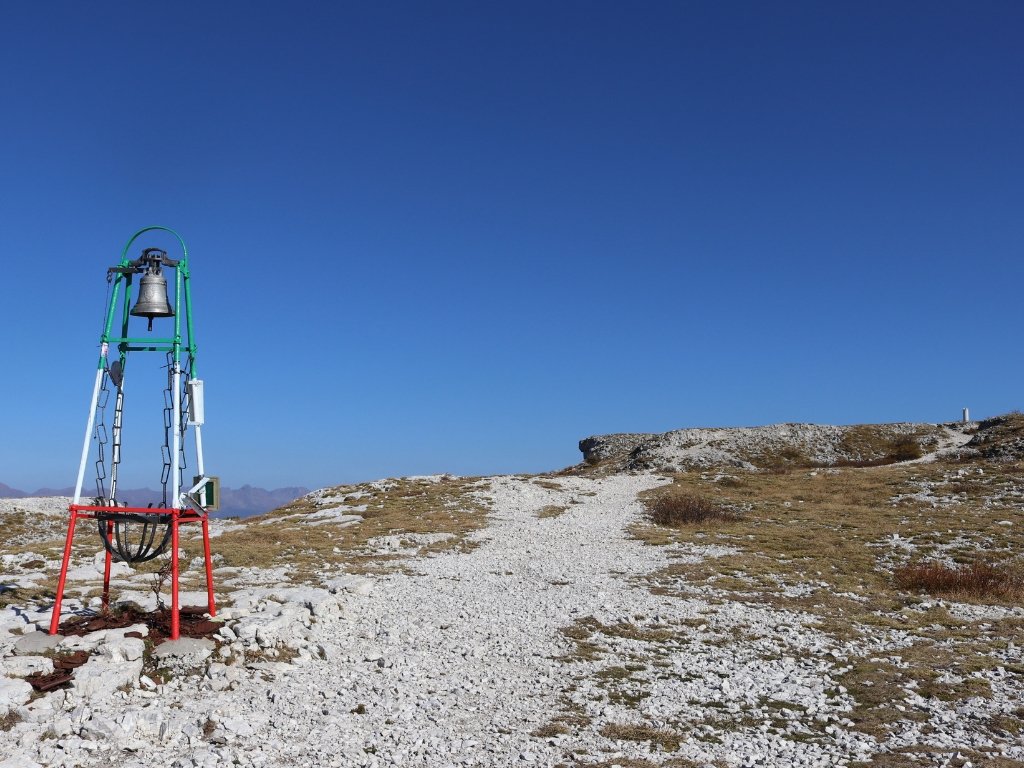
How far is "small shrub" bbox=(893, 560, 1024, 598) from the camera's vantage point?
1858 cm

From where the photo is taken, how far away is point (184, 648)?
37.9 ft

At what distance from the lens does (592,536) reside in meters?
30.8

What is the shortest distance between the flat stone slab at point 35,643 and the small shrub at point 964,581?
2031cm

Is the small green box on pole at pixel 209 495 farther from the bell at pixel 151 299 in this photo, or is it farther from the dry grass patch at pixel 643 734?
the dry grass patch at pixel 643 734

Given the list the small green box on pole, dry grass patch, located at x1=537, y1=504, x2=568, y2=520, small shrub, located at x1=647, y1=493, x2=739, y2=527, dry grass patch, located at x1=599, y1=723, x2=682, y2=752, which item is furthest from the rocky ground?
dry grass patch, located at x1=537, y1=504, x2=568, y2=520

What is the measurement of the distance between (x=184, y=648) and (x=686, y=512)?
89.1 feet

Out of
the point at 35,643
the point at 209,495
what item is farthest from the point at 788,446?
the point at 35,643

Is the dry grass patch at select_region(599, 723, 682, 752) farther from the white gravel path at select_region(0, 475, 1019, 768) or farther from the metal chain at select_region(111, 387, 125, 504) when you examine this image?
the metal chain at select_region(111, 387, 125, 504)

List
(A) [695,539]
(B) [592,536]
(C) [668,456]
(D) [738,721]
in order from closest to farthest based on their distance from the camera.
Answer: (D) [738,721], (A) [695,539], (B) [592,536], (C) [668,456]

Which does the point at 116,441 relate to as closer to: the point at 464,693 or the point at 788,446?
the point at 464,693

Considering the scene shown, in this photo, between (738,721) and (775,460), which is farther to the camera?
(775,460)

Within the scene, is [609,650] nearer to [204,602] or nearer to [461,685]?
[461,685]

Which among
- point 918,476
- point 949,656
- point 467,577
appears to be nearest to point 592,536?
point 467,577

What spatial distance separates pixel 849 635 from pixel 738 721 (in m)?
6.00
